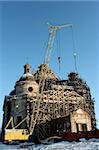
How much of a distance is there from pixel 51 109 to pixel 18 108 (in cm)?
775

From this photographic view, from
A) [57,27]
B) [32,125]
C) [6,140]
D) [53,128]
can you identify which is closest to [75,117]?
→ [53,128]

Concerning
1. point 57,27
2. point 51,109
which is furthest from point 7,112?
point 57,27

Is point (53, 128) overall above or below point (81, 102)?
below

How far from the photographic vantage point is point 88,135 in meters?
36.1

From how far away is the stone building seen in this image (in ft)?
173

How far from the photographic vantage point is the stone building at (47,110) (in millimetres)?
52744

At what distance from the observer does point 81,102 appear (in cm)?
6450

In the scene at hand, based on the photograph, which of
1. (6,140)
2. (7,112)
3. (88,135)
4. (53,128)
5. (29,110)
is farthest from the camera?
(7,112)

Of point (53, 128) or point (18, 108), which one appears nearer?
point (53, 128)

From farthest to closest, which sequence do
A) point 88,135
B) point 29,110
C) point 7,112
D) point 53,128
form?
point 7,112 < point 29,110 < point 53,128 < point 88,135

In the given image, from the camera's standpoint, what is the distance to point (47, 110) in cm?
5959

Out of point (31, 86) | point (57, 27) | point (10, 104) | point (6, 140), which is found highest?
point (57, 27)

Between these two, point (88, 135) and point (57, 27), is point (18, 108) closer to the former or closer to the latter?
point (57, 27)

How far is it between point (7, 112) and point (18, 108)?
4.06 meters
